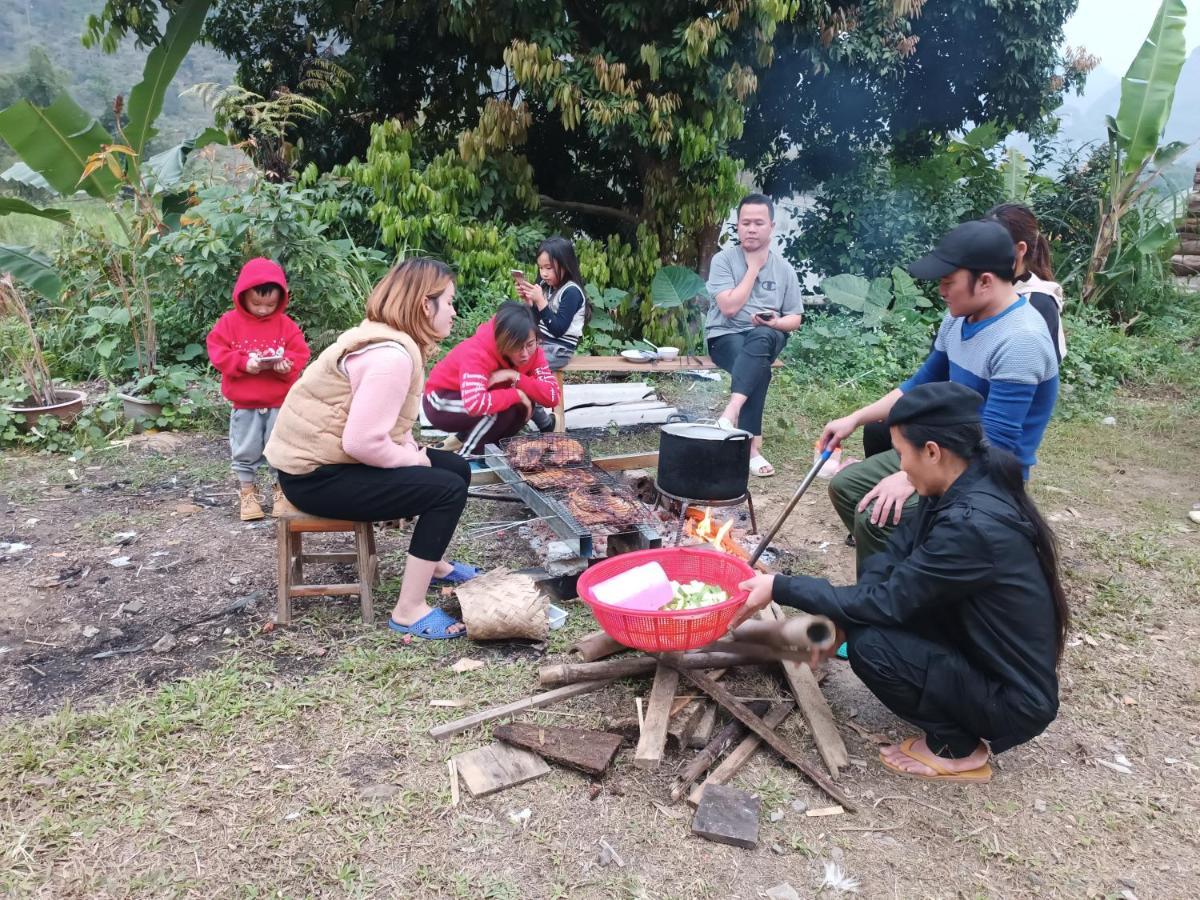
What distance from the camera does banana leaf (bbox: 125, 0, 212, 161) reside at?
8055 mm

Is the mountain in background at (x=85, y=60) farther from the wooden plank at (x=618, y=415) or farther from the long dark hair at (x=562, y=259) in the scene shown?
the long dark hair at (x=562, y=259)

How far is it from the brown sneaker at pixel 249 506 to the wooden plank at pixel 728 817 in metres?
3.45

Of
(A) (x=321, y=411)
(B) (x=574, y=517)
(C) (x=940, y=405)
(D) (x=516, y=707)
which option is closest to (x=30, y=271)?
(A) (x=321, y=411)

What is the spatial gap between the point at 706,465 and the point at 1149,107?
344 inches

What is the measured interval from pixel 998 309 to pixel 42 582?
189 inches

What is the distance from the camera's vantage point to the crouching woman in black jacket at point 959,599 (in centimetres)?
274

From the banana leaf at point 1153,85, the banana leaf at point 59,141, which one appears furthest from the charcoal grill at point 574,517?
the banana leaf at point 1153,85

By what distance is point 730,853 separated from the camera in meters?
2.69

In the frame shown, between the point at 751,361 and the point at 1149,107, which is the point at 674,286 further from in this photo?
the point at 1149,107

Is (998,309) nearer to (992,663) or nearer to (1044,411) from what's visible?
(1044,411)

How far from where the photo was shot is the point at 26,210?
24.4 ft

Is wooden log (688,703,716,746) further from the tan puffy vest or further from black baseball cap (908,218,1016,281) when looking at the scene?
black baseball cap (908,218,1016,281)

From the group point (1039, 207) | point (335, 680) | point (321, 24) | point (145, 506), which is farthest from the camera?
point (1039, 207)

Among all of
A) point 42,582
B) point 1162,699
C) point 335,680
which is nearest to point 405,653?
point 335,680
